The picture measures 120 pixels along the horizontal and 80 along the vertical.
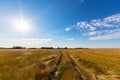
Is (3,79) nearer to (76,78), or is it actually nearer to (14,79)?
(14,79)

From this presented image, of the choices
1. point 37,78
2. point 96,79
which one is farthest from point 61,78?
point 96,79

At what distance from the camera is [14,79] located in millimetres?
13836

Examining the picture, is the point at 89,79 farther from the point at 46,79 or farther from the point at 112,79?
the point at 46,79

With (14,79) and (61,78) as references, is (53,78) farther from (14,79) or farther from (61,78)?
(14,79)

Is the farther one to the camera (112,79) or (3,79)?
(112,79)

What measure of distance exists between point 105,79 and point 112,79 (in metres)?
0.72

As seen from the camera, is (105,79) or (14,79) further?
(105,79)

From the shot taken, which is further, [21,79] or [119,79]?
[119,79]

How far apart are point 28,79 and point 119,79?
28.0 feet

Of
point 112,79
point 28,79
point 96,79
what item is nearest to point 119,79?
point 112,79

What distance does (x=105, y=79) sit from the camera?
48.5 feet

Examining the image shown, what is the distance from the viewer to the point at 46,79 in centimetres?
1405

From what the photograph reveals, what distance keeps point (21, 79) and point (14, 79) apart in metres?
0.62

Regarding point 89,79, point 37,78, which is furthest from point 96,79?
point 37,78
